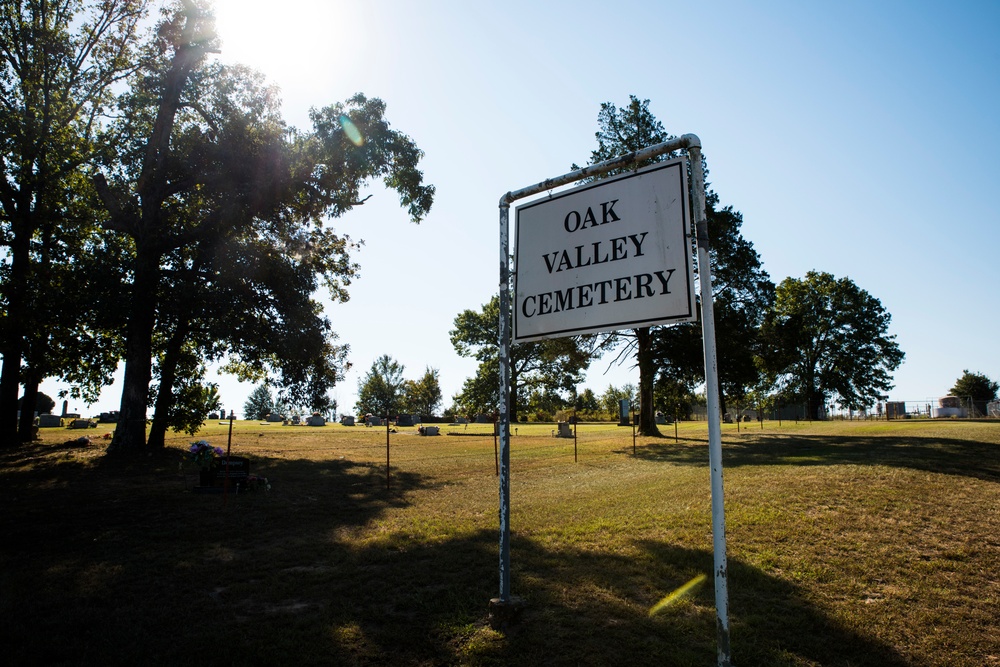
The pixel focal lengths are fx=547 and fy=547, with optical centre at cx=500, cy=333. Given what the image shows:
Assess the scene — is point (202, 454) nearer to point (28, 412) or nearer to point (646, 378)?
point (28, 412)

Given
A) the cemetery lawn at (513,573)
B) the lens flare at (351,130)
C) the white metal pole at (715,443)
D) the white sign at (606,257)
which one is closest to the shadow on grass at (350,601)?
the cemetery lawn at (513,573)

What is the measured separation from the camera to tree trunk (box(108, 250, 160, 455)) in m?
19.7

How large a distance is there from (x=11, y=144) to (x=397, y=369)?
87982mm

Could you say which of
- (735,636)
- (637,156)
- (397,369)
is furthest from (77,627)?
(397,369)

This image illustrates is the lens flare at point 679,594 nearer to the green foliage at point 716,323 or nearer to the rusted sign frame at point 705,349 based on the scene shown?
the rusted sign frame at point 705,349

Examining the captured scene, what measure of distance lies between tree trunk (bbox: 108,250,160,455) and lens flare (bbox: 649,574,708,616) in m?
→ 20.5

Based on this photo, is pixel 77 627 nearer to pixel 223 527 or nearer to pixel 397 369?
pixel 223 527

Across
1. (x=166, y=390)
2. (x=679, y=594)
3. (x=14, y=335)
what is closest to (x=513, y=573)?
(x=679, y=594)

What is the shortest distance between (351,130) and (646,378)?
19816mm

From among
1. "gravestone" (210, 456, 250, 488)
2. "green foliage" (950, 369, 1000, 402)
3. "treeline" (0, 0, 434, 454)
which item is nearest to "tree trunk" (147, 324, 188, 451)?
"treeline" (0, 0, 434, 454)

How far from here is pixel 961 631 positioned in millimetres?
4535

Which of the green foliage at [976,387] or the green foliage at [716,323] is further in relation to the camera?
the green foliage at [976,387]

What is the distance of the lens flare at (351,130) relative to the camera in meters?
22.8

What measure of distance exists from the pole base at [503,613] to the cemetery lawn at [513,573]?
6 cm
